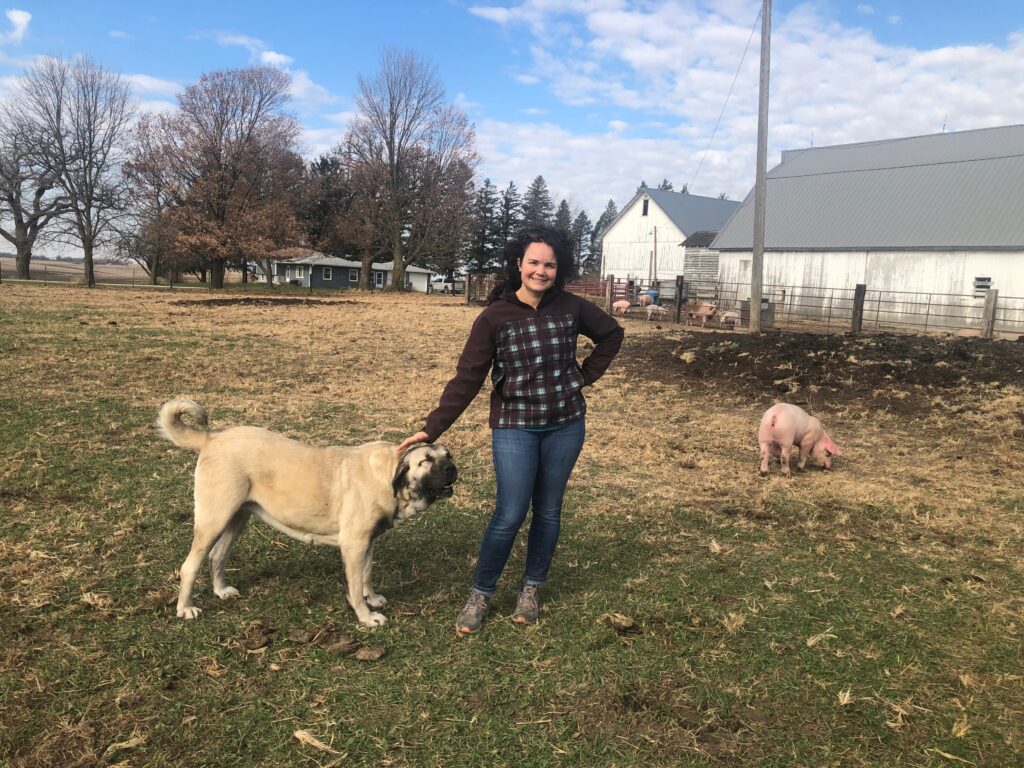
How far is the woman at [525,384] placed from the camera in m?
3.79

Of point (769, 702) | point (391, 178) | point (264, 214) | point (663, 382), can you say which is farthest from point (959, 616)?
point (391, 178)

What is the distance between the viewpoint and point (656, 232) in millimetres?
54250

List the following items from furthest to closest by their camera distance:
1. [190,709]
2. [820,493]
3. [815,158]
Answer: [815,158] < [820,493] < [190,709]

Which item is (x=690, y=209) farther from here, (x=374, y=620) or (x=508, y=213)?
(x=374, y=620)

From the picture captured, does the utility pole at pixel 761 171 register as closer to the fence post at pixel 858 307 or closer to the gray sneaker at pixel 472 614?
the fence post at pixel 858 307

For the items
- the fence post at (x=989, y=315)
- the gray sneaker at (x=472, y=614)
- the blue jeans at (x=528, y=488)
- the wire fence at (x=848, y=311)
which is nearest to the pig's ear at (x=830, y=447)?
the blue jeans at (x=528, y=488)

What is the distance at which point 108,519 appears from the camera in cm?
529

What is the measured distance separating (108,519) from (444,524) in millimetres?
2599

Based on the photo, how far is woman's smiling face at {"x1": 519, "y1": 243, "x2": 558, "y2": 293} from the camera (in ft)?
12.3

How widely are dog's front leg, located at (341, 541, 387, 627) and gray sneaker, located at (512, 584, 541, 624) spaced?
2.60 feet

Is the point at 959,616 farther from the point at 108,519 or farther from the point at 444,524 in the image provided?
the point at 108,519

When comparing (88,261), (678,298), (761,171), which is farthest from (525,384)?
(88,261)

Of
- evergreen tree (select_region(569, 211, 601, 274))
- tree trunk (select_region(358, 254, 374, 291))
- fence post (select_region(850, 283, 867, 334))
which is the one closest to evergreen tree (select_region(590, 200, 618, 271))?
evergreen tree (select_region(569, 211, 601, 274))

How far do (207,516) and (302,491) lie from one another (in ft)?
1.79
